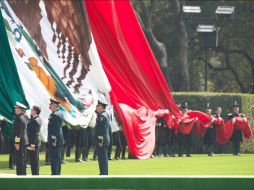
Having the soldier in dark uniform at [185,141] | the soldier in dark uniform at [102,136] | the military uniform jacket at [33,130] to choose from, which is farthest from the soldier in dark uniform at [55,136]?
the soldier in dark uniform at [185,141]

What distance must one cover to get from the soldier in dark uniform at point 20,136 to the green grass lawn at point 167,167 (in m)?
2.28

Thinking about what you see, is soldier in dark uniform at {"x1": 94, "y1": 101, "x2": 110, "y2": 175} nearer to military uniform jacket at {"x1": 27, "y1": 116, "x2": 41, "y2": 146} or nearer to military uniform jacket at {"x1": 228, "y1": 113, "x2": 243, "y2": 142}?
military uniform jacket at {"x1": 27, "y1": 116, "x2": 41, "y2": 146}

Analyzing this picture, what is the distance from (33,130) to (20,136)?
0.47 m

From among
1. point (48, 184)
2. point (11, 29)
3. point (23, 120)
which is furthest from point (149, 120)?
point (48, 184)

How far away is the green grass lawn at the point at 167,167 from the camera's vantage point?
77.5 ft

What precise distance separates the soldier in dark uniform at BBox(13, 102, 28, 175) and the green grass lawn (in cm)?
228

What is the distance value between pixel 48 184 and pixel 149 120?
16753 millimetres

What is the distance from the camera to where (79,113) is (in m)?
26.8

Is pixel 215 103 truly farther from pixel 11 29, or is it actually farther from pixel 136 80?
pixel 11 29

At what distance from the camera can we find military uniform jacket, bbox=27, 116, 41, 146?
21.0 m

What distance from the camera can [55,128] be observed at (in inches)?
827

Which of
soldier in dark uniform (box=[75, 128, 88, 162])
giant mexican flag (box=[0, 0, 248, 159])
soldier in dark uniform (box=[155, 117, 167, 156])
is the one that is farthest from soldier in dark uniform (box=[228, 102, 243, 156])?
soldier in dark uniform (box=[75, 128, 88, 162])

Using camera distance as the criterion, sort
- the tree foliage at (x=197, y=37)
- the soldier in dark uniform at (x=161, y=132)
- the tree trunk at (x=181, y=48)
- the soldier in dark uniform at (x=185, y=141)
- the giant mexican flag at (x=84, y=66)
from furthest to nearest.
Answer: the tree foliage at (x=197, y=37) → the tree trunk at (x=181, y=48) → the soldier in dark uniform at (x=185, y=141) → the soldier in dark uniform at (x=161, y=132) → the giant mexican flag at (x=84, y=66)

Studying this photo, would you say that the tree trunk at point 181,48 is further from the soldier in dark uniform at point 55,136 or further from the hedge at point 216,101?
the soldier in dark uniform at point 55,136
